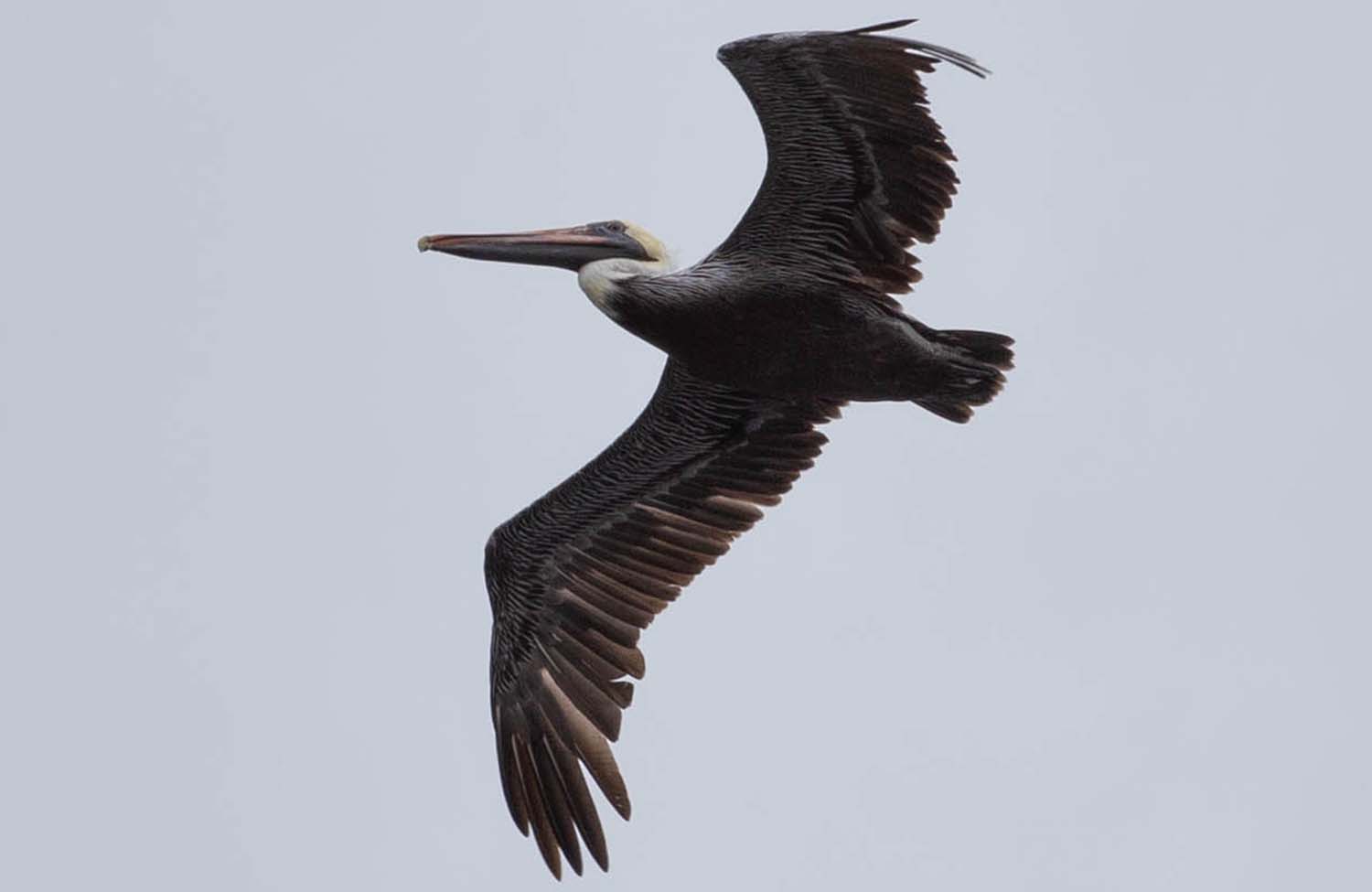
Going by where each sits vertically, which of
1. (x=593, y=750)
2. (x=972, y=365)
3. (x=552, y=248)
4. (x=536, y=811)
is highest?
(x=552, y=248)

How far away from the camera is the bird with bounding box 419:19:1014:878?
10.8m

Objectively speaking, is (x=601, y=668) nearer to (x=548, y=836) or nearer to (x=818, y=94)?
(x=548, y=836)

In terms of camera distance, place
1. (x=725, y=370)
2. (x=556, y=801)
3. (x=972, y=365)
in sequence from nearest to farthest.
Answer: (x=972, y=365) → (x=725, y=370) → (x=556, y=801)

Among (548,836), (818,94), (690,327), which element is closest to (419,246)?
(690,327)

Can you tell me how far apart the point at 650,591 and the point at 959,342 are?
91.7 inches

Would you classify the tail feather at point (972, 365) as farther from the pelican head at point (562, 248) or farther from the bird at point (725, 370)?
the pelican head at point (562, 248)

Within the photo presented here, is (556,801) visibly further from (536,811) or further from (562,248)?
(562,248)

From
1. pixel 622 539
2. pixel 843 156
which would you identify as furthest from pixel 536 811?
pixel 843 156

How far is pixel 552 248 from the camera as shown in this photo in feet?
39.3

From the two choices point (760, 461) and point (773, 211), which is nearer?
point (773, 211)

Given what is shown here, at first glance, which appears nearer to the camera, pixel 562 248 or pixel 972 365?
pixel 972 365

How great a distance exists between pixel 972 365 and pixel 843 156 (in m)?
1.19

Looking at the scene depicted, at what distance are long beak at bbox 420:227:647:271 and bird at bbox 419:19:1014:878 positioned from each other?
0.03ft

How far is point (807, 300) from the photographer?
11.2 meters
